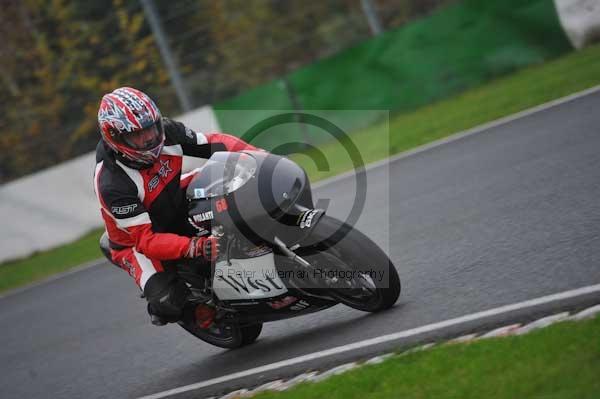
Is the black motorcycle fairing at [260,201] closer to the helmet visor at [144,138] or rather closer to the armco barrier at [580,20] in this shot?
the helmet visor at [144,138]

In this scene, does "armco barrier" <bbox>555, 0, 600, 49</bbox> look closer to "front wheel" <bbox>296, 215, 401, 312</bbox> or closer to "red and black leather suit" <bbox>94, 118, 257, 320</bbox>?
"red and black leather suit" <bbox>94, 118, 257, 320</bbox>

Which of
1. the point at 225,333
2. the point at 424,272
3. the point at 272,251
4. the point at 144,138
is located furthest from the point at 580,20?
the point at 144,138

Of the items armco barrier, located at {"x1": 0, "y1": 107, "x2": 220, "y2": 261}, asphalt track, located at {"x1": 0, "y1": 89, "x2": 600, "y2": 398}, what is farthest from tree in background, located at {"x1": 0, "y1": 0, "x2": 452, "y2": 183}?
asphalt track, located at {"x1": 0, "y1": 89, "x2": 600, "y2": 398}

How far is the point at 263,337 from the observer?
661 centimetres

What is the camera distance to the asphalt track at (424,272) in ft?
18.2

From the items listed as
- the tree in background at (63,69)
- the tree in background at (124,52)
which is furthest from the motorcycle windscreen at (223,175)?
the tree in background at (63,69)

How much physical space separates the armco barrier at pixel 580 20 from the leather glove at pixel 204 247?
1167cm

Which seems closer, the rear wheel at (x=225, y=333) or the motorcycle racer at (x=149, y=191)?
the motorcycle racer at (x=149, y=191)

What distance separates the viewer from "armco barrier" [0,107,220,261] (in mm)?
15258

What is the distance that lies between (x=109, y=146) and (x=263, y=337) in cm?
203

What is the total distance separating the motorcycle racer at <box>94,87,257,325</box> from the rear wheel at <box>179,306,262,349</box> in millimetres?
362

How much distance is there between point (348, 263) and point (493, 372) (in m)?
1.57

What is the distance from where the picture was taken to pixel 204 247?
5277 millimetres

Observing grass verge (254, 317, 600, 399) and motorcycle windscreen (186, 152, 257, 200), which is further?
motorcycle windscreen (186, 152, 257, 200)
